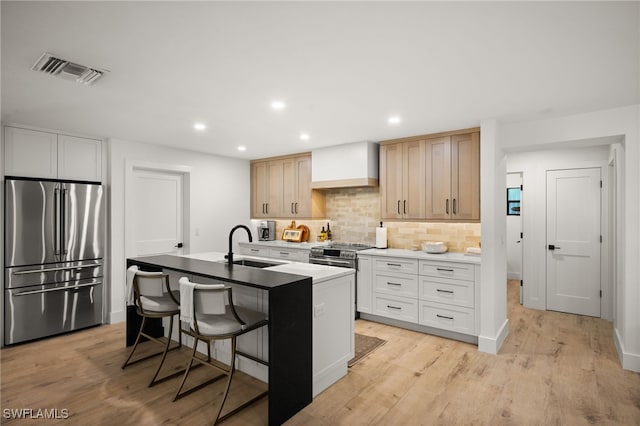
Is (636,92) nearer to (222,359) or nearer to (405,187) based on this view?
(405,187)

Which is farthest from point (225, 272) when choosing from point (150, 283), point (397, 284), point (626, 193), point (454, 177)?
point (626, 193)

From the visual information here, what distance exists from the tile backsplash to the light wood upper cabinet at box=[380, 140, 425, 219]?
1.03 feet

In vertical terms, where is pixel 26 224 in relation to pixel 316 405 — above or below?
above

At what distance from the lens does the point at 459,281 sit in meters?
3.84

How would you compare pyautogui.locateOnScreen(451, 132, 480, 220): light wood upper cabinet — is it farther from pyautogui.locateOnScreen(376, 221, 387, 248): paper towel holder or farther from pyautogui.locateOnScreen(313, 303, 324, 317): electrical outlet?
pyautogui.locateOnScreen(313, 303, 324, 317): electrical outlet

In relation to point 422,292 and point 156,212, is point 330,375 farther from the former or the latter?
point 156,212

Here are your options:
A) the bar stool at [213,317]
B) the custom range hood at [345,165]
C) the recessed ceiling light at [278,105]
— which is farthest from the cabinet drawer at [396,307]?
the recessed ceiling light at [278,105]

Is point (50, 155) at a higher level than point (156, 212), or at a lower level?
higher

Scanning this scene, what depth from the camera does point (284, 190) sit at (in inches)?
237

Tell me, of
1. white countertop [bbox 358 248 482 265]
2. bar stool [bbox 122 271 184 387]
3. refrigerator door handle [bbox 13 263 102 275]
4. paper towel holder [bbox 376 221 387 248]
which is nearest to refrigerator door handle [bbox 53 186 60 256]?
refrigerator door handle [bbox 13 263 102 275]

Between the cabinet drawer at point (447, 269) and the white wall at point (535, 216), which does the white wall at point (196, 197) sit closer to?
the cabinet drawer at point (447, 269)

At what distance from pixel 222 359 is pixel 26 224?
8.99 ft

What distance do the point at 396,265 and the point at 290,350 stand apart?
2274mm

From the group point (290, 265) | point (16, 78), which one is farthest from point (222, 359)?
point (16, 78)
